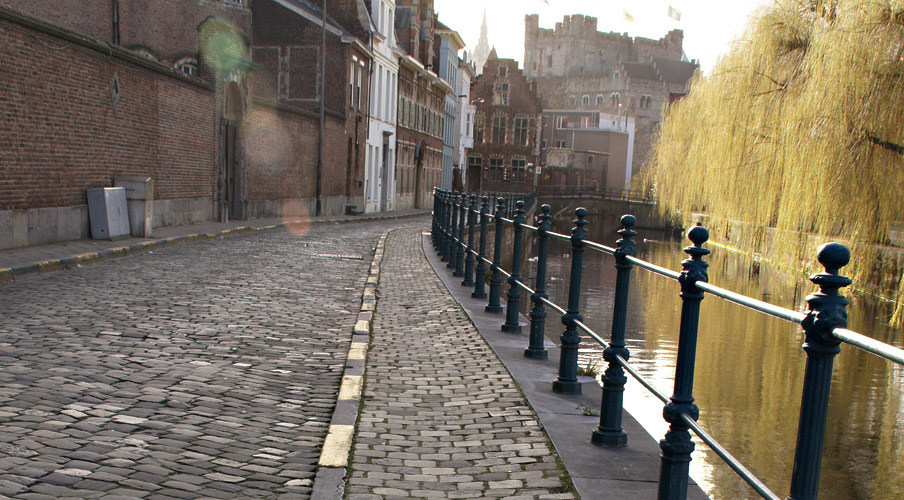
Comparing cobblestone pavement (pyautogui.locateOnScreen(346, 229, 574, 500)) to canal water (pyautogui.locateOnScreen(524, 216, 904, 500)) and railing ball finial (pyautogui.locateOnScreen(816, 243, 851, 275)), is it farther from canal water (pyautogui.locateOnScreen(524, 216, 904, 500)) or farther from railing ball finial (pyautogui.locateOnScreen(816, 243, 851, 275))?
railing ball finial (pyautogui.locateOnScreen(816, 243, 851, 275))

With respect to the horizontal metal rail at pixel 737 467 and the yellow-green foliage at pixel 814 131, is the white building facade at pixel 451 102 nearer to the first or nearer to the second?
the yellow-green foliage at pixel 814 131

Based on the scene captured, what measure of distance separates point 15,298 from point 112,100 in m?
8.53

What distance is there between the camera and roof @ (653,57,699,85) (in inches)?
4156

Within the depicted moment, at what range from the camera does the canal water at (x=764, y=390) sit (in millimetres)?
7258

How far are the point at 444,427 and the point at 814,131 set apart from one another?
10746 mm

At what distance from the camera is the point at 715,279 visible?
2059cm

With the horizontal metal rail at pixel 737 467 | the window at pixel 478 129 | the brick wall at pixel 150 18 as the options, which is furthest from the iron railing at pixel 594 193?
the horizontal metal rail at pixel 737 467

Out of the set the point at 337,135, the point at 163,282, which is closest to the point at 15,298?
the point at 163,282

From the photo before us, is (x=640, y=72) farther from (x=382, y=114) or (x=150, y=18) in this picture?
(x=150, y=18)

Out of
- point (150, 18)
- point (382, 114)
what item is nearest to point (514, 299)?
point (150, 18)

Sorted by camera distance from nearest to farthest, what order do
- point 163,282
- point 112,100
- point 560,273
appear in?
point 163,282, point 112,100, point 560,273

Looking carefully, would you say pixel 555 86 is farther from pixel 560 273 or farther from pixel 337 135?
pixel 560 273

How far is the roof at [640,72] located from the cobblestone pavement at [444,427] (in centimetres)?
9856

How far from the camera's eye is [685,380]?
10.0ft
